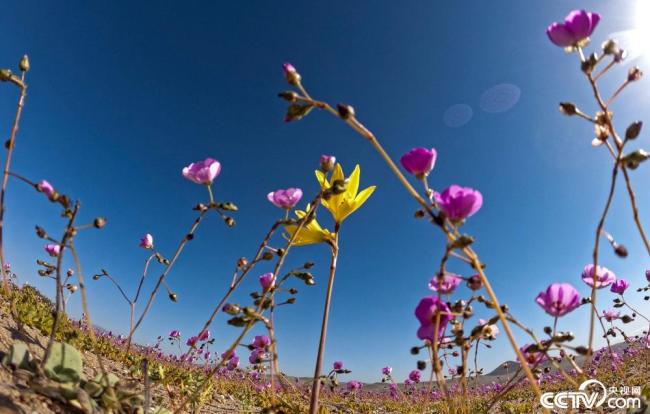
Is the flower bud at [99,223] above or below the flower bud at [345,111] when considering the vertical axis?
below

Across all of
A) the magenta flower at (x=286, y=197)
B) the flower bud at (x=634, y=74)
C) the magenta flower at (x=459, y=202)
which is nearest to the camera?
the magenta flower at (x=459, y=202)

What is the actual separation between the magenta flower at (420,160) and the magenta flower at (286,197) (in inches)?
30.6

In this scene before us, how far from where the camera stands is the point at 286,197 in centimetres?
200

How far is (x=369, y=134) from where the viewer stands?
44.3 inches

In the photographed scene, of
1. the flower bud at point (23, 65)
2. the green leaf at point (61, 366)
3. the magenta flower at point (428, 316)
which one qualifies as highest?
the flower bud at point (23, 65)

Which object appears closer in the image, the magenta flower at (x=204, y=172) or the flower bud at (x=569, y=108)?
the flower bud at (x=569, y=108)

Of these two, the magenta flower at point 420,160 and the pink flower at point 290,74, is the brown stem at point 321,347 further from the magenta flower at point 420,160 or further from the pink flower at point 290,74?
the pink flower at point 290,74

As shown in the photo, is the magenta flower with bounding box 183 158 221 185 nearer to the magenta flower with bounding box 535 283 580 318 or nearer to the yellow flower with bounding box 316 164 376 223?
the yellow flower with bounding box 316 164 376 223

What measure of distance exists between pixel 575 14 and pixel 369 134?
92 centimetres

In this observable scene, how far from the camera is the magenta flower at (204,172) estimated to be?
1994 millimetres

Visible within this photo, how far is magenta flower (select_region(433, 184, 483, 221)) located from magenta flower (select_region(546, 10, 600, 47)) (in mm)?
746

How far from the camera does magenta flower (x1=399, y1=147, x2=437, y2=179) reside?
134 centimetres

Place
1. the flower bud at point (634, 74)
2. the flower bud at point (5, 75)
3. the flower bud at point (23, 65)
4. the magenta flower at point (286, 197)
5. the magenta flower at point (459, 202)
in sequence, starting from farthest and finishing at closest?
1. the magenta flower at point (286, 197)
2. the flower bud at point (23, 65)
3. the flower bud at point (5, 75)
4. the flower bud at point (634, 74)
5. the magenta flower at point (459, 202)

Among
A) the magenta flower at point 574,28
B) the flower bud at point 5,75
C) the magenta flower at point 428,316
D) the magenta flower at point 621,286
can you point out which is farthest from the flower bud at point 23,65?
the magenta flower at point 621,286
